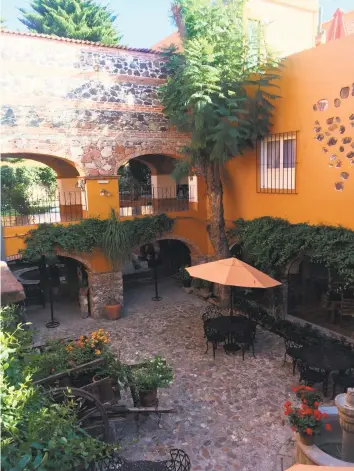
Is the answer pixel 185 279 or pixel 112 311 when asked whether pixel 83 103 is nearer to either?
pixel 112 311

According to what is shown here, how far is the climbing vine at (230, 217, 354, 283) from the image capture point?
9070mm

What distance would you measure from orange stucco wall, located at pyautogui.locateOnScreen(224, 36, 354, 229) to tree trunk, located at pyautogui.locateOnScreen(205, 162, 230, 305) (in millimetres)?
1551

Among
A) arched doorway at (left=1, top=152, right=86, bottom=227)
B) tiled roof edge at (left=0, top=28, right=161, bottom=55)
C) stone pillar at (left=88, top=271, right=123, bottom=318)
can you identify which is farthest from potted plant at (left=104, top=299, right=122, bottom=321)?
tiled roof edge at (left=0, top=28, right=161, bottom=55)

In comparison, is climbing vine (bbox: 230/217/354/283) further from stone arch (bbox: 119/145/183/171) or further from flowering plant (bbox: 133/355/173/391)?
flowering plant (bbox: 133/355/173/391)

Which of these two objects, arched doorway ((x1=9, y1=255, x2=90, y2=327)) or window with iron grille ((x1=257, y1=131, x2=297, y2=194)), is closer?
window with iron grille ((x1=257, y1=131, x2=297, y2=194))

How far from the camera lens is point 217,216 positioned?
12.6 metres

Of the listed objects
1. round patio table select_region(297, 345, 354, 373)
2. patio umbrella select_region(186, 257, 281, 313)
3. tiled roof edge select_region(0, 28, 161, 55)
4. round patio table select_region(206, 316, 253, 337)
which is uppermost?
tiled roof edge select_region(0, 28, 161, 55)

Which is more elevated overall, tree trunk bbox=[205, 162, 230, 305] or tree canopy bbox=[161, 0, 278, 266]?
tree canopy bbox=[161, 0, 278, 266]

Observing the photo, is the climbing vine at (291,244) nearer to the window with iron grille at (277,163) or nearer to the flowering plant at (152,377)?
the window with iron grille at (277,163)

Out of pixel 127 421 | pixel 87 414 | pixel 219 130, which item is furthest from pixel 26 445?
pixel 219 130

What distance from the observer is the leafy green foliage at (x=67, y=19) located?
24016mm

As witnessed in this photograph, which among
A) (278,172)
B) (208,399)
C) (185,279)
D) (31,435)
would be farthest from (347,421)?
(185,279)

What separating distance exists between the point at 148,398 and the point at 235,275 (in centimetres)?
357

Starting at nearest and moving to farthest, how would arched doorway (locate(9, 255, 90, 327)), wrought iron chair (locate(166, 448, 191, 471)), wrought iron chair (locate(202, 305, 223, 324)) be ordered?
wrought iron chair (locate(166, 448, 191, 471)) → wrought iron chair (locate(202, 305, 223, 324)) → arched doorway (locate(9, 255, 90, 327))
